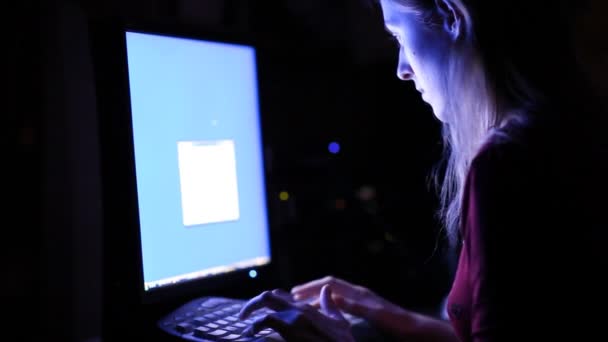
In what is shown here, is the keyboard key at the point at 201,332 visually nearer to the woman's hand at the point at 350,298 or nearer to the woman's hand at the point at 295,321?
the woman's hand at the point at 295,321

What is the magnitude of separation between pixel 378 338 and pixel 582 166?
42 centimetres

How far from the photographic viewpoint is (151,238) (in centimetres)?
71

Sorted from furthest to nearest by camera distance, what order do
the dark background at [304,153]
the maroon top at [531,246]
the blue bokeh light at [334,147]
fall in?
1. the blue bokeh light at [334,147]
2. the dark background at [304,153]
3. the maroon top at [531,246]

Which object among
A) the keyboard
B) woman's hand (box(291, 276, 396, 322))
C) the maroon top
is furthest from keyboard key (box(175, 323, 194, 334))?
the maroon top

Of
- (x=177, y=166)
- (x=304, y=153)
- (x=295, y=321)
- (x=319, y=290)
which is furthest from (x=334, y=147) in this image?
(x=295, y=321)

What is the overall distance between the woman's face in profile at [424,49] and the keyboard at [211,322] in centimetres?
40

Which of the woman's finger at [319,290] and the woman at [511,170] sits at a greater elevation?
the woman at [511,170]

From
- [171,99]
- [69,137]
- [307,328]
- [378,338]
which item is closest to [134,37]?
[171,99]

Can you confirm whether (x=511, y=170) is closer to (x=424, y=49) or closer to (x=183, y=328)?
(x=424, y=49)

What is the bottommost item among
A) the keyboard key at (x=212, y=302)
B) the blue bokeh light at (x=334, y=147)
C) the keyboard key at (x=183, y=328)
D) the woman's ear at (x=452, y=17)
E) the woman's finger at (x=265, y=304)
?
the keyboard key at (x=183, y=328)

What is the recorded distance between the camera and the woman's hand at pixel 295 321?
629 millimetres

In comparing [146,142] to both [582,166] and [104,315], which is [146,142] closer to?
[104,315]

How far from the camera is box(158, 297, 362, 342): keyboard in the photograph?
65 cm

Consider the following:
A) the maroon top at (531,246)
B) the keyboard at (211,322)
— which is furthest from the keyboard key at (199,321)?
the maroon top at (531,246)
